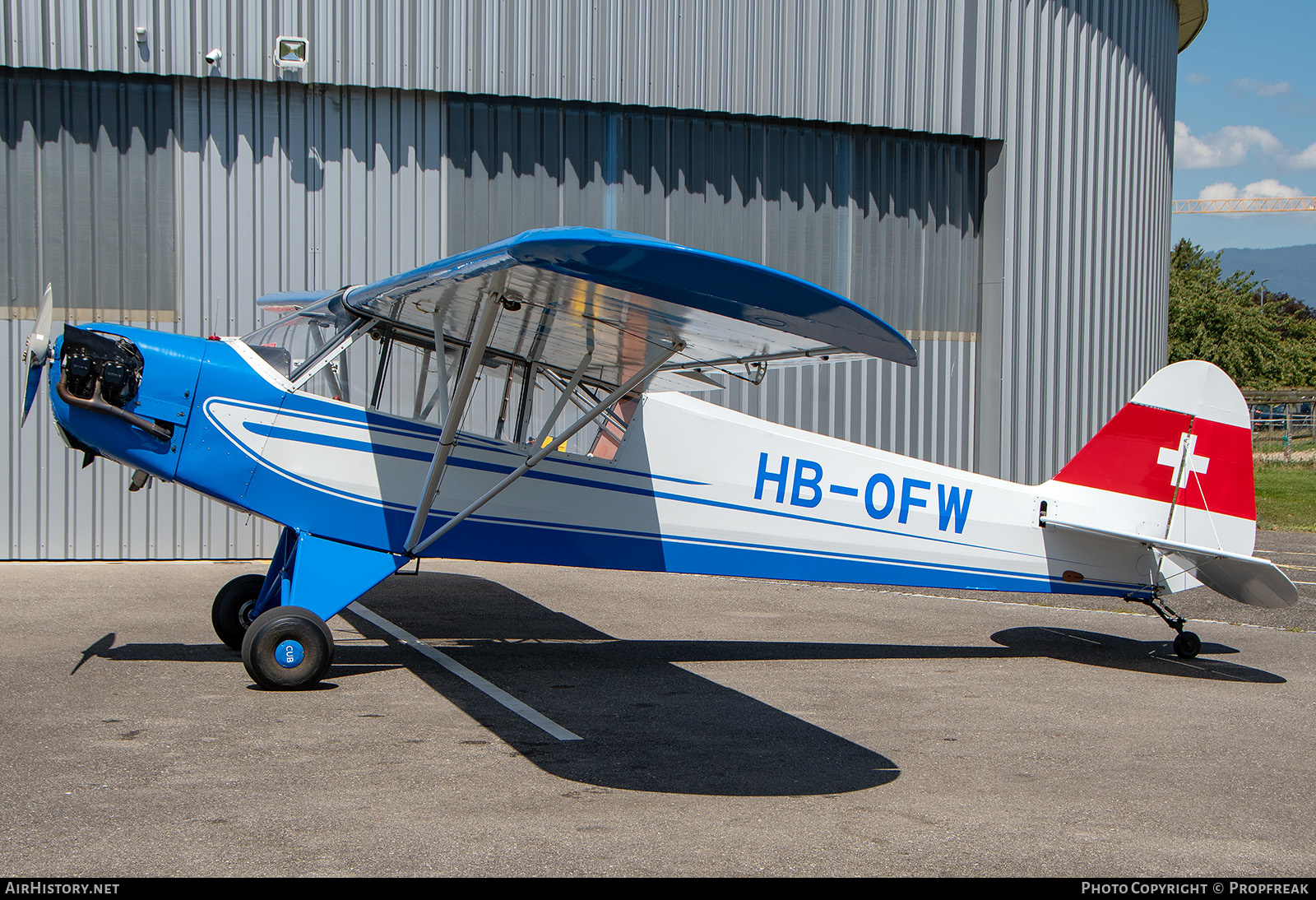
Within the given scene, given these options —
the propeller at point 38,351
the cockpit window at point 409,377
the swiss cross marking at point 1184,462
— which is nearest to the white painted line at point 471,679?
the cockpit window at point 409,377

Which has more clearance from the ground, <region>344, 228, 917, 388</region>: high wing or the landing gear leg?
<region>344, 228, 917, 388</region>: high wing

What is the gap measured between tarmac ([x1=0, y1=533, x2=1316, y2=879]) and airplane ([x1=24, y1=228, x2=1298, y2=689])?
652mm

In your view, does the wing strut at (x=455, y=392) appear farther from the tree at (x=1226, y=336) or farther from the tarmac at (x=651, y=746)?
the tree at (x=1226, y=336)

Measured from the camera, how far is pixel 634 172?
12508mm

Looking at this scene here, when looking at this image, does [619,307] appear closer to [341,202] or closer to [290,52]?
[341,202]

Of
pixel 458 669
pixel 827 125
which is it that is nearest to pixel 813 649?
pixel 458 669

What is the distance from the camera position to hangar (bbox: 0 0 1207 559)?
10.9 meters

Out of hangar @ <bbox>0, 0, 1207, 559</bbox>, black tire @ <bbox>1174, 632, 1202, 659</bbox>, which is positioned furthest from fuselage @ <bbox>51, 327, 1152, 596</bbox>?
hangar @ <bbox>0, 0, 1207, 559</bbox>

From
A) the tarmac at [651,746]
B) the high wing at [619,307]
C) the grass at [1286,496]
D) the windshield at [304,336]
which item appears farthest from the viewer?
the grass at [1286,496]

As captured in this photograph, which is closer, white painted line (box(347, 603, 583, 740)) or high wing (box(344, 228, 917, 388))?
high wing (box(344, 228, 917, 388))

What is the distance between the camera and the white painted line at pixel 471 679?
5516 millimetres

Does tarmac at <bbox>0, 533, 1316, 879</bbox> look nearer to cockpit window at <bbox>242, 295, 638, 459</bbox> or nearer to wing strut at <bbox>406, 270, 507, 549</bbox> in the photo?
wing strut at <bbox>406, 270, 507, 549</bbox>

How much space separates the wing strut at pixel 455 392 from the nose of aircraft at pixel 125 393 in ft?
4.72

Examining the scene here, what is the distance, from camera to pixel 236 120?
11328 mm
